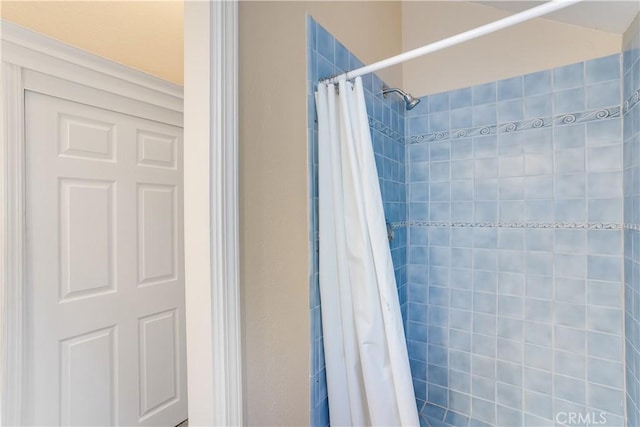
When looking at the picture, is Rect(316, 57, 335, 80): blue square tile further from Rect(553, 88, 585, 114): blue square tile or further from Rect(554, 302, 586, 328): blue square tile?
Rect(554, 302, 586, 328): blue square tile

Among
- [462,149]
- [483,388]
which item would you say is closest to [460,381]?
[483,388]

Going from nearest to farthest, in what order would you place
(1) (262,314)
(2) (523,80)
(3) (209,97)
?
(3) (209,97) < (1) (262,314) < (2) (523,80)

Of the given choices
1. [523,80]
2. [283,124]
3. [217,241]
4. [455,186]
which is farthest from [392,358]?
[523,80]

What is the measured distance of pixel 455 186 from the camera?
66.4 inches

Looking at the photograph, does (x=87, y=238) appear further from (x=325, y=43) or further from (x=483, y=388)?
(x=483, y=388)

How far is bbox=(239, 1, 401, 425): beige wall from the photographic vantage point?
88 centimetres

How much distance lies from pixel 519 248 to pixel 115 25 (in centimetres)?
222

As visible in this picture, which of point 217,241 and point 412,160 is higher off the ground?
point 412,160

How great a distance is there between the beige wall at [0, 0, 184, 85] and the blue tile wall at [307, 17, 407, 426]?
79 cm

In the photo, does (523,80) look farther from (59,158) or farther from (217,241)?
(59,158)

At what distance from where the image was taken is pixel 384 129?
1583 mm

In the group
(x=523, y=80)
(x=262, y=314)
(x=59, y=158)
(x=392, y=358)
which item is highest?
(x=523, y=80)

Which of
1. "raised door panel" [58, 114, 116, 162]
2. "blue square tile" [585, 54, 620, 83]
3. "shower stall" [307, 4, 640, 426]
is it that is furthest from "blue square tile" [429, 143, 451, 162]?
"raised door panel" [58, 114, 116, 162]

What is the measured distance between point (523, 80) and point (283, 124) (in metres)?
1.30
